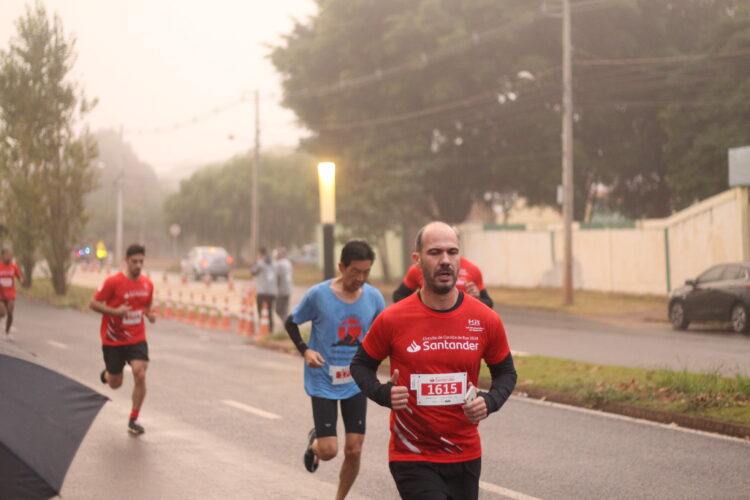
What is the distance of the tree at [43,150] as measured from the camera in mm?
34562

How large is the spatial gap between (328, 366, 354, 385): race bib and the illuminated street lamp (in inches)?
287

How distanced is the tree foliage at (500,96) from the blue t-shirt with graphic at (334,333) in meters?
28.2

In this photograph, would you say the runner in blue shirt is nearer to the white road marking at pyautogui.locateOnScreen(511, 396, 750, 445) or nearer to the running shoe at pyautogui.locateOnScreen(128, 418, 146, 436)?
the running shoe at pyautogui.locateOnScreen(128, 418, 146, 436)

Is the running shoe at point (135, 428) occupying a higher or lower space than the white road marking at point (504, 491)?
higher

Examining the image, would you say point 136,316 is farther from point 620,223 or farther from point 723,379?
point 620,223

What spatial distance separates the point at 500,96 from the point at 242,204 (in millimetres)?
34389

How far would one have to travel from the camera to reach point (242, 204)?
226ft

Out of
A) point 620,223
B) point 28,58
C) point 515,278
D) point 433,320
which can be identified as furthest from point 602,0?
point 433,320

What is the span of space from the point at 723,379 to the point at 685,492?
415cm

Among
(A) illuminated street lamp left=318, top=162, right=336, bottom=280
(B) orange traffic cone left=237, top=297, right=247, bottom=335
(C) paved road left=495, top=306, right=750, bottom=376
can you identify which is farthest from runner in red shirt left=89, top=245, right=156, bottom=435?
(B) orange traffic cone left=237, top=297, right=247, bottom=335

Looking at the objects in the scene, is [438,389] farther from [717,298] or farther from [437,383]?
[717,298]

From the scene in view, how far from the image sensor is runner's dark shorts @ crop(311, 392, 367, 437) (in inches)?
264

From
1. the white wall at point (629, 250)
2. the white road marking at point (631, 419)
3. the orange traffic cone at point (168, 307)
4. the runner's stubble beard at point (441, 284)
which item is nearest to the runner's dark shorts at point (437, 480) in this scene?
the runner's stubble beard at point (441, 284)

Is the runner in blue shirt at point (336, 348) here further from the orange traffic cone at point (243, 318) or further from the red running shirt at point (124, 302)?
the orange traffic cone at point (243, 318)
